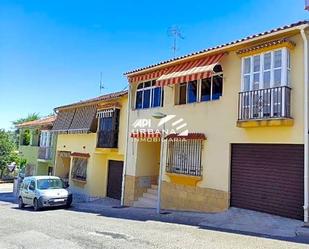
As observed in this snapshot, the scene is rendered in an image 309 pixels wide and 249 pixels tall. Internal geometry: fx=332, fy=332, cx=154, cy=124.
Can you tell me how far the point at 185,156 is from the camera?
20.5 metres

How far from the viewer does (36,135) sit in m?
46.1

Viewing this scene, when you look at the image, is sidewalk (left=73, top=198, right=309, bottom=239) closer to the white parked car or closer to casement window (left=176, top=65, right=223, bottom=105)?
casement window (left=176, top=65, right=223, bottom=105)

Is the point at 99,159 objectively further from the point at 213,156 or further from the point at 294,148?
the point at 294,148

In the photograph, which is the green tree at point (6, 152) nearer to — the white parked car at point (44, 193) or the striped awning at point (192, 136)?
the white parked car at point (44, 193)

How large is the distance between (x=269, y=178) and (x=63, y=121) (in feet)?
85.1

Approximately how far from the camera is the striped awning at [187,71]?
60.1 feet

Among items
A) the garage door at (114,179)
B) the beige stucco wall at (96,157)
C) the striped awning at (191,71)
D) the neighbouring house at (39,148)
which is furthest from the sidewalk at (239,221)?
the neighbouring house at (39,148)

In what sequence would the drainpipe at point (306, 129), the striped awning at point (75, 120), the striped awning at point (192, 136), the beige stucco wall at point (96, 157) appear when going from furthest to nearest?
the striped awning at point (75, 120) → the beige stucco wall at point (96, 157) → the striped awning at point (192, 136) → the drainpipe at point (306, 129)

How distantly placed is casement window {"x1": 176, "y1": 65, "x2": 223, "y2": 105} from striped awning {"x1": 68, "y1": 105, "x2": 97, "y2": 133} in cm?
1175

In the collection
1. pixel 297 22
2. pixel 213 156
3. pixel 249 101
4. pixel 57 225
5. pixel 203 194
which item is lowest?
pixel 57 225

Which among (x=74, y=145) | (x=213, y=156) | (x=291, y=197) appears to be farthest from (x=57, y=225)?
(x=74, y=145)

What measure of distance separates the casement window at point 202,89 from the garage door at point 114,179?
1005 cm

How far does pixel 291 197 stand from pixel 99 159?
1945 cm

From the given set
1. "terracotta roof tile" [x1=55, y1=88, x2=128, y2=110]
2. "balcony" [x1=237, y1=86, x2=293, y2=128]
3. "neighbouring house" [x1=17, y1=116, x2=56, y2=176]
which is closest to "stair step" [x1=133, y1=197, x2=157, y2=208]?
"terracotta roof tile" [x1=55, y1=88, x2=128, y2=110]
